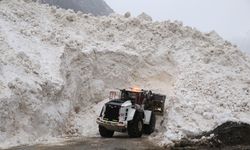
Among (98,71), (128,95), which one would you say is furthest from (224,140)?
(98,71)

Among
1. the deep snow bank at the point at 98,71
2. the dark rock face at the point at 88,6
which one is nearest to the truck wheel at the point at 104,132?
the deep snow bank at the point at 98,71

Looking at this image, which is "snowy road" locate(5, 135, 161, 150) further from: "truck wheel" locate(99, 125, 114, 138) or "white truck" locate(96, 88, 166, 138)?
"truck wheel" locate(99, 125, 114, 138)

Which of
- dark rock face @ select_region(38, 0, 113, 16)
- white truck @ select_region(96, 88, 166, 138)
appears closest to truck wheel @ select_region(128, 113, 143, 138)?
white truck @ select_region(96, 88, 166, 138)

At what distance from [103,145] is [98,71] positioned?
8199mm

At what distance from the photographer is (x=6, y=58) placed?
787 inches

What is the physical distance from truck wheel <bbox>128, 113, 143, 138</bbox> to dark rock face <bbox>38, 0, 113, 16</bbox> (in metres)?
46.7

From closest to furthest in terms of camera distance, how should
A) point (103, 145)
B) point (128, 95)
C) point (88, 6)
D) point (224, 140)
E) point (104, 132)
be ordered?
point (103, 145)
point (224, 140)
point (104, 132)
point (128, 95)
point (88, 6)

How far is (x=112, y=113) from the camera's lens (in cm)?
1953

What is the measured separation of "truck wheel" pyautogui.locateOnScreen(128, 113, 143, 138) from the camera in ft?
63.7

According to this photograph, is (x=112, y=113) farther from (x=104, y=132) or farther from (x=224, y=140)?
(x=224, y=140)

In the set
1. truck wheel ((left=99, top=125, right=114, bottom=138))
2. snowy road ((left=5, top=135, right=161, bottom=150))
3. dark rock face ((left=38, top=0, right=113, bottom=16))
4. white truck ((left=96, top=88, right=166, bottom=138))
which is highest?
dark rock face ((left=38, top=0, right=113, bottom=16))

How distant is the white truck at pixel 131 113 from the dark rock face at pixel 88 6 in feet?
148

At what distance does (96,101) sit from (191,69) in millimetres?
5471

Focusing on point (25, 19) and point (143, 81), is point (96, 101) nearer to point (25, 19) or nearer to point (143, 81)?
point (143, 81)
